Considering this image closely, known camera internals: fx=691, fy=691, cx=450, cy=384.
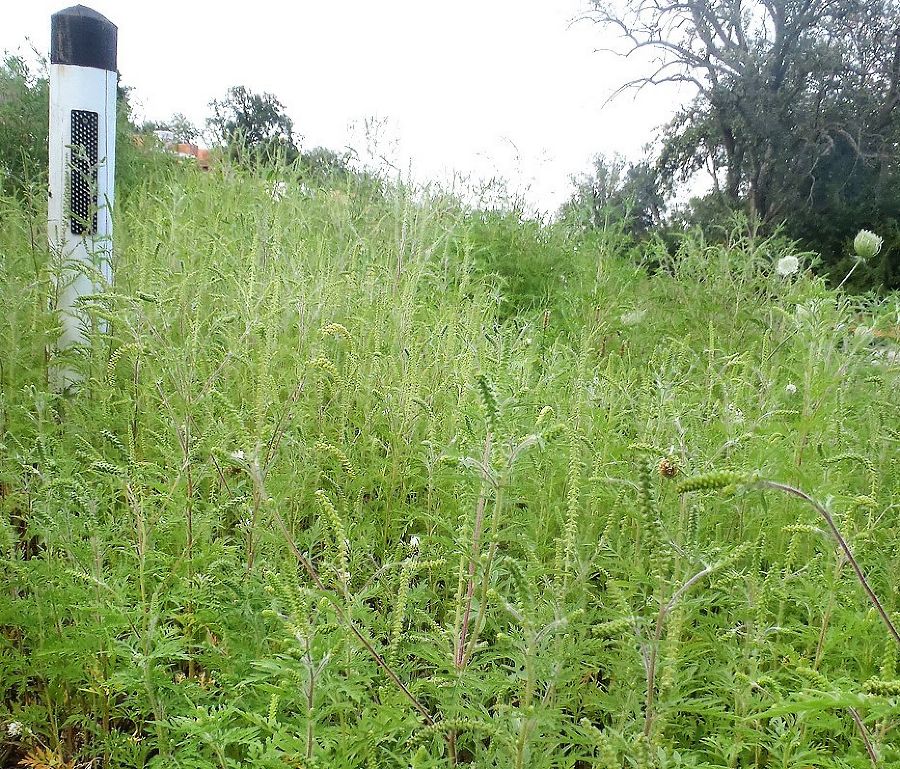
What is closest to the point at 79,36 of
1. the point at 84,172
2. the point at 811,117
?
the point at 84,172

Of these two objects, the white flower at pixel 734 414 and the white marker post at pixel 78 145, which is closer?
the white flower at pixel 734 414

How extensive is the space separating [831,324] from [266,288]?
7.29 ft

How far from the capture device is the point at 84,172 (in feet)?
9.21

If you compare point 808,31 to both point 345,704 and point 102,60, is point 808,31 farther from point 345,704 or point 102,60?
point 345,704

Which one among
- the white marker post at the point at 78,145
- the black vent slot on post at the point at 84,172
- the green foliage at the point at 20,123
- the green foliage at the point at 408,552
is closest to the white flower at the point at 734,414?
the green foliage at the point at 408,552

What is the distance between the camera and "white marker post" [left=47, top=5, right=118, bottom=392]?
2.75 meters

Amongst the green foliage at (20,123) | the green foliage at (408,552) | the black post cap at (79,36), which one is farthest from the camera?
the green foliage at (20,123)

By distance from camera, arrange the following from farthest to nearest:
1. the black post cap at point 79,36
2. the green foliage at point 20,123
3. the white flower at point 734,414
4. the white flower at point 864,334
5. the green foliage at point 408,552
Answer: the green foliage at point 20,123 < the black post cap at point 79,36 < the white flower at point 864,334 < the white flower at point 734,414 < the green foliage at point 408,552

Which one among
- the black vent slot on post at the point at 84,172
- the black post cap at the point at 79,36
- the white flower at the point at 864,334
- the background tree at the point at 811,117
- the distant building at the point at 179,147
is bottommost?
the white flower at the point at 864,334

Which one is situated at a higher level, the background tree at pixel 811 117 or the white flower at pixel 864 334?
the background tree at pixel 811 117

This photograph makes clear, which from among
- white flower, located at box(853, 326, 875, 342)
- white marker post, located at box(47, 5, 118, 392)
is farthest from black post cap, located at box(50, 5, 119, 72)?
white flower, located at box(853, 326, 875, 342)

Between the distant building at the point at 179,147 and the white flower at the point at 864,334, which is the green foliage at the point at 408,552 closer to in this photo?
the white flower at the point at 864,334

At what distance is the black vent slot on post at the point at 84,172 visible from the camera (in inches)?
110

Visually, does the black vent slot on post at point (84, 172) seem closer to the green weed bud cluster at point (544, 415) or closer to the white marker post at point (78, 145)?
the white marker post at point (78, 145)
